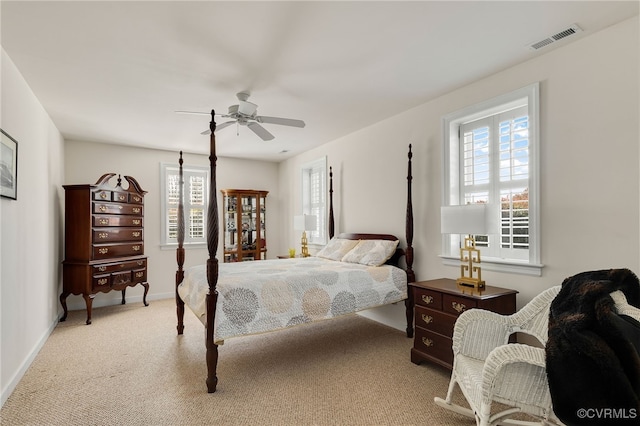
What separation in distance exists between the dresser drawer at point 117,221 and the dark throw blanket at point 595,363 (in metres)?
4.96

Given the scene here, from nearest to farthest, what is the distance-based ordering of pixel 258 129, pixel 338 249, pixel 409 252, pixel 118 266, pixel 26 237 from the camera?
pixel 26 237 < pixel 258 129 < pixel 409 252 < pixel 338 249 < pixel 118 266

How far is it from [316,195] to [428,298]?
3.23m

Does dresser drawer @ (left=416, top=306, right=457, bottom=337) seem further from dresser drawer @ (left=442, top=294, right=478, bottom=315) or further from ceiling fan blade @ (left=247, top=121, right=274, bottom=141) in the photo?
ceiling fan blade @ (left=247, top=121, right=274, bottom=141)

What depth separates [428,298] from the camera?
114 inches

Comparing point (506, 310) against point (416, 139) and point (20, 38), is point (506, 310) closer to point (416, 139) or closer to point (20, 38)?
point (416, 139)

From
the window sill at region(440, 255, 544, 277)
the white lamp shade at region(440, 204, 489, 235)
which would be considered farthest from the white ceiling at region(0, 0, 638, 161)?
the window sill at region(440, 255, 544, 277)

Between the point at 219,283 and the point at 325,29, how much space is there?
2.06 meters

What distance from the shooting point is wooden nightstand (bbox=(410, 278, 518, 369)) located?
2547mm

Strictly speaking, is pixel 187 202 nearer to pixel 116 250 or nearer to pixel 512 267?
pixel 116 250

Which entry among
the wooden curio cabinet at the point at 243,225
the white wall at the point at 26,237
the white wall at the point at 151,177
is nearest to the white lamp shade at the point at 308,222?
the wooden curio cabinet at the point at 243,225

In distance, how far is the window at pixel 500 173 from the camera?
8.87ft

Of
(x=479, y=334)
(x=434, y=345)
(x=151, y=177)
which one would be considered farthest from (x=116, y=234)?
(x=479, y=334)

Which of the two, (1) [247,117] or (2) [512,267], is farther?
(1) [247,117]

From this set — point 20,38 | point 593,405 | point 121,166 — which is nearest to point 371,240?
point 593,405
